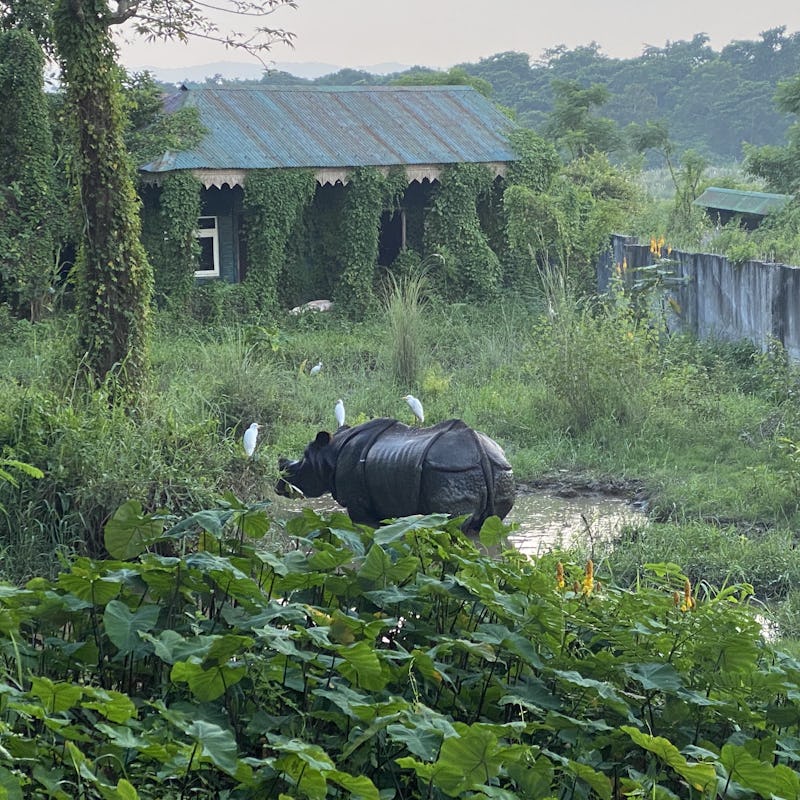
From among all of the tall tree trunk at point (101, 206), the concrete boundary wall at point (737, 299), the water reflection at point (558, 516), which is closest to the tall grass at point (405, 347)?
the concrete boundary wall at point (737, 299)

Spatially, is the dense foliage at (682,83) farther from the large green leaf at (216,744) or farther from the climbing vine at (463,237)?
the large green leaf at (216,744)

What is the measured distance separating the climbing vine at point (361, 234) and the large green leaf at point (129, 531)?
1677 cm

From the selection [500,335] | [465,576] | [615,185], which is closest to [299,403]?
[500,335]

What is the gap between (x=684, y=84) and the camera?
7006 centimetres

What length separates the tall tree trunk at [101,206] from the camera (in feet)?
31.8

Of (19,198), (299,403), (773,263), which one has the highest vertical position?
(19,198)

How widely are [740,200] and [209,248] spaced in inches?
400

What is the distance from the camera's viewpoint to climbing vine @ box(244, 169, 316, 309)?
1933 centimetres

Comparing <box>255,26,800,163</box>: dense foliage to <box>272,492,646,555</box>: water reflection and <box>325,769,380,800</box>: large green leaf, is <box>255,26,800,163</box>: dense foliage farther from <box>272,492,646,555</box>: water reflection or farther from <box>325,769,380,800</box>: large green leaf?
<box>325,769,380,800</box>: large green leaf

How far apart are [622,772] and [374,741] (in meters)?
0.63

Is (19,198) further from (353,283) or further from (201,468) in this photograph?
(201,468)

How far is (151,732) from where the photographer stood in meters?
2.70

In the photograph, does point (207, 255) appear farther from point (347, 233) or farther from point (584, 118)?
point (584, 118)

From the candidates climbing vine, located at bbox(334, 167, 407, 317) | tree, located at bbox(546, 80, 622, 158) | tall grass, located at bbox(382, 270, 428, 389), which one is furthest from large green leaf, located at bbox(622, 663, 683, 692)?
tree, located at bbox(546, 80, 622, 158)
